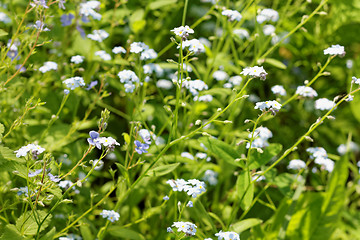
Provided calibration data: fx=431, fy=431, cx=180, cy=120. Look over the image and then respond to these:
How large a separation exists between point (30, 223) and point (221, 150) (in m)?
1.06

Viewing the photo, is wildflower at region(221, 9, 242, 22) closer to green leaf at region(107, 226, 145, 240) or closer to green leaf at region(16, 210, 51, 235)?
green leaf at region(107, 226, 145, 240)

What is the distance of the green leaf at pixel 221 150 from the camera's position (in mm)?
2356

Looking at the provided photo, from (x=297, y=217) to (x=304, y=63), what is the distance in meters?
1.77

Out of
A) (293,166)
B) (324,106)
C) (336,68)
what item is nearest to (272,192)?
(293,166)

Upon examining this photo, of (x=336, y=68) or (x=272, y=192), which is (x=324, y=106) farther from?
(x=336, y=68)

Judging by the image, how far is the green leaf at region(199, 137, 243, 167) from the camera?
92.8 inches

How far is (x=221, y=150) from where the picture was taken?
7.88 feet

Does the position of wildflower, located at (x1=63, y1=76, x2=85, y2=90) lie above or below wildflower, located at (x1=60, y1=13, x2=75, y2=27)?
below

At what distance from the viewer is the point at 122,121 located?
3.60 meters

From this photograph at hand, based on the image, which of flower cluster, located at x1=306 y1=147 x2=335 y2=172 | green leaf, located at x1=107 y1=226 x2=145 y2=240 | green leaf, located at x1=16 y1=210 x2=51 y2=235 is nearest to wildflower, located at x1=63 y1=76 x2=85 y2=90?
green leaf, located at x1=16 y1=210 x2=51 y2=235

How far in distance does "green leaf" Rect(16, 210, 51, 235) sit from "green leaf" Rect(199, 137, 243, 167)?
890mm

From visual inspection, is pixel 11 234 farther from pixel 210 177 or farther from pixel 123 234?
pixel 210 177

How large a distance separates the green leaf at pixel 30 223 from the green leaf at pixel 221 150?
2.92 ft

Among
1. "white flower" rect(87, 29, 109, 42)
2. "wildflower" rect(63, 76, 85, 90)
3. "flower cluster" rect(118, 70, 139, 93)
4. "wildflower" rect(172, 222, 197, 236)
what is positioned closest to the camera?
"wildflower" rect(172, 222, 197, 236)
